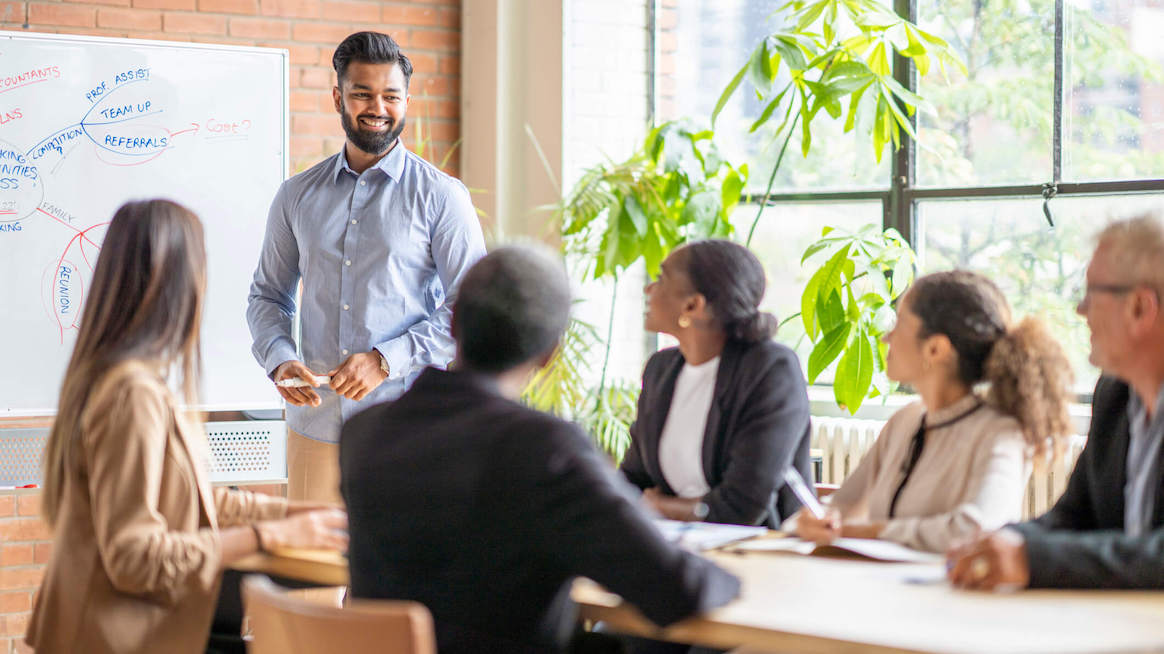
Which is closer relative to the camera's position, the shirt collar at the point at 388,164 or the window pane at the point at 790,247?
the shirt collar at the point at 388,164

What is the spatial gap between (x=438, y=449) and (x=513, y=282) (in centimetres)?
27

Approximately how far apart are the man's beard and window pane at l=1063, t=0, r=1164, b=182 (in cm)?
219

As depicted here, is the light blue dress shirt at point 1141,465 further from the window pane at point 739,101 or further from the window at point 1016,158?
the window pane at point 739,101

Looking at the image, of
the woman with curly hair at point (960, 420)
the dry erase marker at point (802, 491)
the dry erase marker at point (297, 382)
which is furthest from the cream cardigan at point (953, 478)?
the dry erase marker at point (297, 382)

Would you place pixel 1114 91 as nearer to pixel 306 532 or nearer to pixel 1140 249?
pixel 1140 249

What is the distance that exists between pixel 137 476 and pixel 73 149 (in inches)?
88.6

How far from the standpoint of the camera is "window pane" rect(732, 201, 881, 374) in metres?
4.64

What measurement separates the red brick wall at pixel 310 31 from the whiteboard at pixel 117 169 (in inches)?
15.5

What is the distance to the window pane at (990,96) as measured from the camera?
4.08m

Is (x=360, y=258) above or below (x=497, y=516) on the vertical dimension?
above

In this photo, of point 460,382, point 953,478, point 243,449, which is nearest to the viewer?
point 460,382

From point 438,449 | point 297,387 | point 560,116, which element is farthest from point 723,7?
point 438,449

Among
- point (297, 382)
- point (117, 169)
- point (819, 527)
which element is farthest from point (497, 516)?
point (117, 169)

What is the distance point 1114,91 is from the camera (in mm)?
3926
